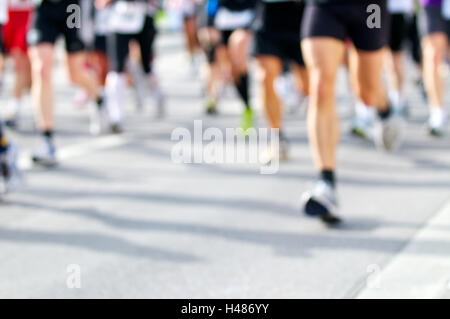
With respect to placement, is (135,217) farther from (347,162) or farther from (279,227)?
(347,162)

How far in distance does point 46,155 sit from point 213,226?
2.19m

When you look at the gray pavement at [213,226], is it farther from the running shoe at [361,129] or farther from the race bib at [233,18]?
the race bib at [233,18]

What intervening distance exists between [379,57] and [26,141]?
3.88 metres

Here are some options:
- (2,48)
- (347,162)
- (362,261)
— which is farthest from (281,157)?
(2,48)

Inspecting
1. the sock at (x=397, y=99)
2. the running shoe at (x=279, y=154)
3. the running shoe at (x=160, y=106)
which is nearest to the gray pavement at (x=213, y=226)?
the running shoe at (x=279, y=154)

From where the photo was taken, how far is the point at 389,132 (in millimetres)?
6422

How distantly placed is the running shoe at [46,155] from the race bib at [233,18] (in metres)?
1.98

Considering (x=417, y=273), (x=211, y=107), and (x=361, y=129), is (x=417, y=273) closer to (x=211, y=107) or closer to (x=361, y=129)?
(x=361, y=129)

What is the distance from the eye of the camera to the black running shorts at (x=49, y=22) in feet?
21.2

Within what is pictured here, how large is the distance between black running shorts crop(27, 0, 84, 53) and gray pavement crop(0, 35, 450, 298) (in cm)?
104

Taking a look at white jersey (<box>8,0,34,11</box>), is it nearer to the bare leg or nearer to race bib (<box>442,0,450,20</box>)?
race bib (<box>442,0,450,20</box>)

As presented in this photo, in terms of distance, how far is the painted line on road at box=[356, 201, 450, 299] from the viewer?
3.48 m

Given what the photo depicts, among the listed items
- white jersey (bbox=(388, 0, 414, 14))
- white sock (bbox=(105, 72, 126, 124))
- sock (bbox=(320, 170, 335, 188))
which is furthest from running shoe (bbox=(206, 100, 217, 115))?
sock (bbox=(320, 170, 335, 188))

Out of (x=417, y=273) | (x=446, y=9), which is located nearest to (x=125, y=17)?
(x=446, y=9)
